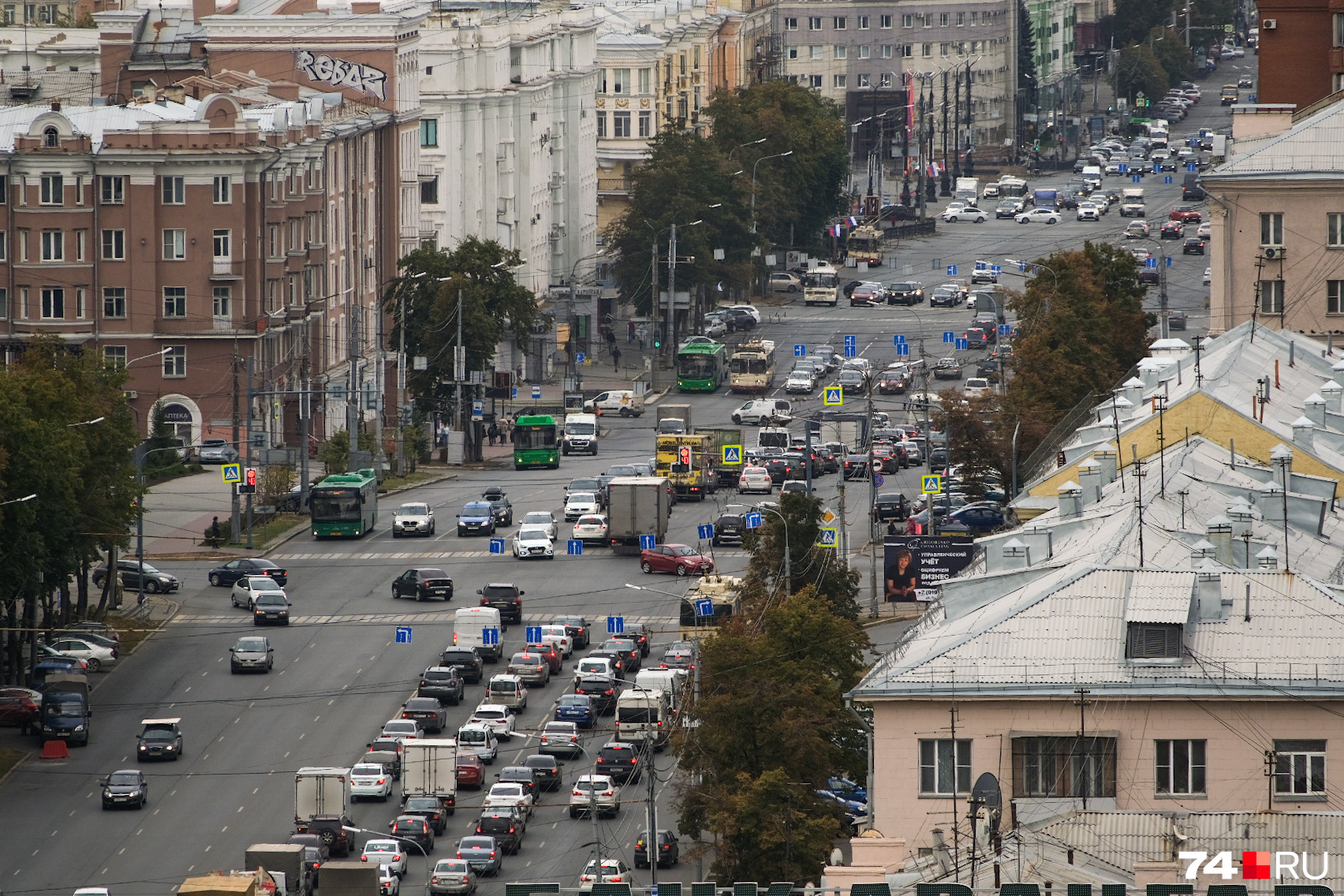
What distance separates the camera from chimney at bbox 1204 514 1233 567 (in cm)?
6016

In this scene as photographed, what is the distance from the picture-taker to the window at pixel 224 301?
132m

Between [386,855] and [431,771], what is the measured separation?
6.41 meters

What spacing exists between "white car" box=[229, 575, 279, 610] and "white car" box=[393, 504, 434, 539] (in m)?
11.8

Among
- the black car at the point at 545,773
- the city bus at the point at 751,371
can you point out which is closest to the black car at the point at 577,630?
the black car at the point at 545,773

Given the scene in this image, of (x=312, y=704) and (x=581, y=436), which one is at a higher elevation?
(x=581, y=436)

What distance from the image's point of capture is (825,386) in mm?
145375

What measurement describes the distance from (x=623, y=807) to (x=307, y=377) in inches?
2389

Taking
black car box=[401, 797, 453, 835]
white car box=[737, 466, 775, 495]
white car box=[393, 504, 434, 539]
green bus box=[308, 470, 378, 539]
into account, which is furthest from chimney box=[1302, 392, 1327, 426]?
green bus box=[308, 470, 378, 539]

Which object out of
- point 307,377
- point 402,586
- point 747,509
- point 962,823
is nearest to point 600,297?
point 307,377

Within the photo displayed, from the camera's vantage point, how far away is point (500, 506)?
11519 centimetres

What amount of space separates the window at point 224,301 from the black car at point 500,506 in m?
18.5

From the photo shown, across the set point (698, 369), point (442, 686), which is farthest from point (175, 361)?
point (442, 686)

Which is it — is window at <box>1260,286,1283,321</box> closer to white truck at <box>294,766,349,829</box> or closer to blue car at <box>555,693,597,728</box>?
blue car at <box>555,693,597,728</box>

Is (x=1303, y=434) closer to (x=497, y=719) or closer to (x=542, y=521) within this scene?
(x=497, y=719)
